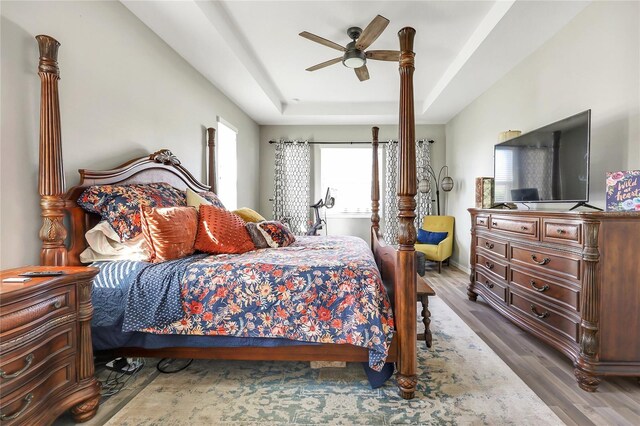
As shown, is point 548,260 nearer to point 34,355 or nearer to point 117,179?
point 34,355

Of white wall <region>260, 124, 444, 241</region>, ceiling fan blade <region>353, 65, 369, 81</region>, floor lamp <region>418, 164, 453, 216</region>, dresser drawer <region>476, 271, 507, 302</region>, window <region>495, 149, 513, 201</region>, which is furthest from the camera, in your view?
white wall <region>260, 124, 444, 241</region>

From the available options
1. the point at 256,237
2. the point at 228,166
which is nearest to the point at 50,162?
the point at 256,237

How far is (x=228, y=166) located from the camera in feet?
14.3

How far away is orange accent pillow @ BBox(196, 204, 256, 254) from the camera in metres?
2.07

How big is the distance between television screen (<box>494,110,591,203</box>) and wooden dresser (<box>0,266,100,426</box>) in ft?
10.3

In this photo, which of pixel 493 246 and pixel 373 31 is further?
pixel 493 246

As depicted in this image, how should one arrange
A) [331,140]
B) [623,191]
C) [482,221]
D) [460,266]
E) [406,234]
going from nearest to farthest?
[406,234] → [623,191] → [482,221] → [460,266] → [331,140]

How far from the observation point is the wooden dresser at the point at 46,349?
108 centimetres

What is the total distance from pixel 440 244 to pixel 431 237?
0.21 meters

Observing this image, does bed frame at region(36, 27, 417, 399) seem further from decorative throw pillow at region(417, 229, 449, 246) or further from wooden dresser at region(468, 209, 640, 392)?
decorative throw pillow at region(417, 229, 449, 246)

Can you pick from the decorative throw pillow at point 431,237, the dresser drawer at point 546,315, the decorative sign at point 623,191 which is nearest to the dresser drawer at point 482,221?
the dresser drawer at point 546,315

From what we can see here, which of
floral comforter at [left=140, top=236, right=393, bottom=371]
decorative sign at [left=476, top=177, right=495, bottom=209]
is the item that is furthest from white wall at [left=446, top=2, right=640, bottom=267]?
floral comforter at [left=140, top=236, right=393, bottom=371]

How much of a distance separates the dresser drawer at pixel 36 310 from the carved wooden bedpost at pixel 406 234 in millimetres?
1615

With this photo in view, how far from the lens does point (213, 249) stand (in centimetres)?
208
